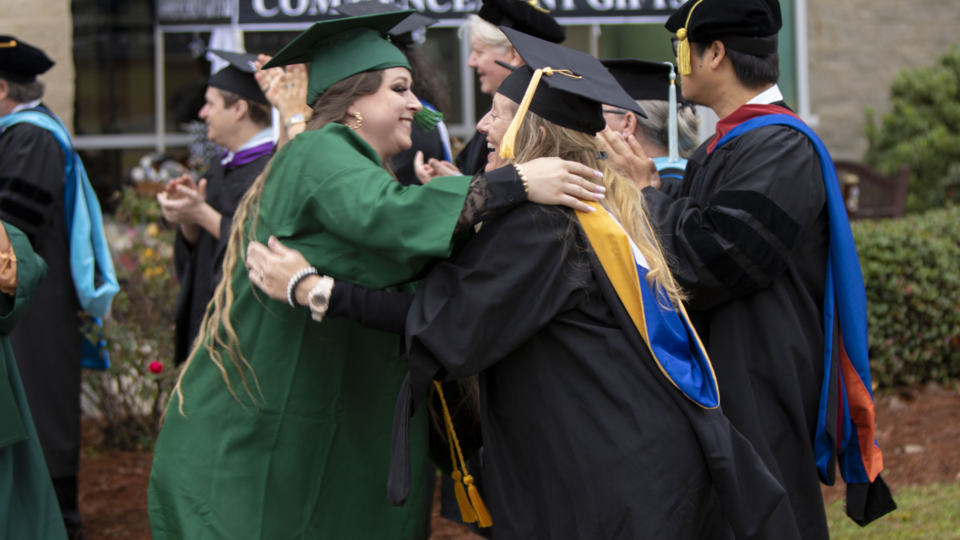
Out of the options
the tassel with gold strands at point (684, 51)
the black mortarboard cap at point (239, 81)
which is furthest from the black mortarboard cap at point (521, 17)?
the tassel with gold strands at point (684, 51)

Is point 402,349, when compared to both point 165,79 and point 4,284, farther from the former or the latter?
point 165,79

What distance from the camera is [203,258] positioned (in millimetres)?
4109

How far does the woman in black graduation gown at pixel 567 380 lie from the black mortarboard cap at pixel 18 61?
9.38 feet

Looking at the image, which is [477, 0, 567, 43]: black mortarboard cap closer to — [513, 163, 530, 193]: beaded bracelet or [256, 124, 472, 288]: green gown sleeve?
Result: [256, 124, 472, 288]: green gown sleeve

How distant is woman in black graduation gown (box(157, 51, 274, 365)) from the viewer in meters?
3.97

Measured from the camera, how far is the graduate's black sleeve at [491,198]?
2.08m

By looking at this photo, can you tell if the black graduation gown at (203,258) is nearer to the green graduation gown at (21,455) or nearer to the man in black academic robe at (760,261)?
the green graduation gown at (21,455)

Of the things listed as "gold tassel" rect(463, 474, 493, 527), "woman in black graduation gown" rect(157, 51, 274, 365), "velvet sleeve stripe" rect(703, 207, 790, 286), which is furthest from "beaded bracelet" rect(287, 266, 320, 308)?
"woman in black graduation gown" rect(157, 51, 274, 365)

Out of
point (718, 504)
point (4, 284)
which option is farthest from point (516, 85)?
point (4, 284)

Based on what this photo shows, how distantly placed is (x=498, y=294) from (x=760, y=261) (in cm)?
88

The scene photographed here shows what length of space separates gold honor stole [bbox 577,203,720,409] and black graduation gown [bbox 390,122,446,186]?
6.14 feet

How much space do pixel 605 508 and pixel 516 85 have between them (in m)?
1.11

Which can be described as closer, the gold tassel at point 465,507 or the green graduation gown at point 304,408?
the green graduation gown at point 304,408

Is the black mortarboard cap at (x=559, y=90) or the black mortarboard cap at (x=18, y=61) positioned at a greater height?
the black mortarboard cap at (x=18, y=61)
